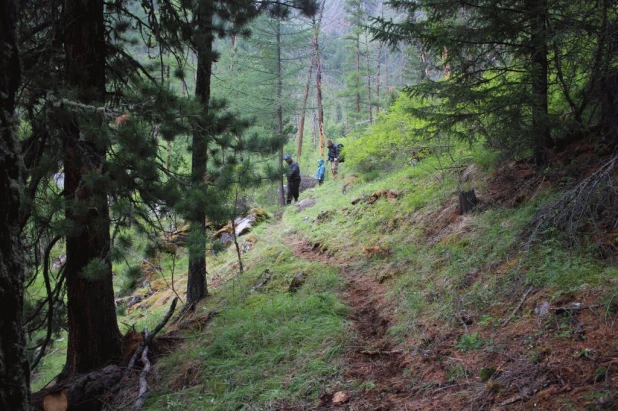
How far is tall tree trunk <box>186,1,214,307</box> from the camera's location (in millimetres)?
3996

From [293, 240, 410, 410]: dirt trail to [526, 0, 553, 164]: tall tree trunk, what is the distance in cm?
310

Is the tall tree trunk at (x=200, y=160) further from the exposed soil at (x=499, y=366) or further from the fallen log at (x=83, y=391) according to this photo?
the exposed soil at (x=499, y=366)

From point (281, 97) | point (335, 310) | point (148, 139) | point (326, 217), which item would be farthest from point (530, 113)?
point (281, 97)

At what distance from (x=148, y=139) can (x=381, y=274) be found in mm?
3986

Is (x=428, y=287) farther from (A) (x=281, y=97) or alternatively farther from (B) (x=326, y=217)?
(A) (x=281, y=97)

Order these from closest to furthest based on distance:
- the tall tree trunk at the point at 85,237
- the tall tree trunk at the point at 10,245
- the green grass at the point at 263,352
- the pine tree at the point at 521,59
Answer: the tall tree trunk at the point at 10,245
the green grass at the point at 263,352
the tall tree trunk at the point at 85,237
the pine tree at the point at 521,59

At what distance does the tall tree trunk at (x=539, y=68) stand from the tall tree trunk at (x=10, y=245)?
215 inches

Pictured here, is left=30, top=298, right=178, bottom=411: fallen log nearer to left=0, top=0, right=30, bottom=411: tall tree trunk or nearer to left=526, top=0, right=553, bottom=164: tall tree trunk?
left=0, top=0, right=30, bottom=411: tall tree trunk

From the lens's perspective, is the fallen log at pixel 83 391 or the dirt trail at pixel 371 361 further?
the fallen log at pixel 83 391

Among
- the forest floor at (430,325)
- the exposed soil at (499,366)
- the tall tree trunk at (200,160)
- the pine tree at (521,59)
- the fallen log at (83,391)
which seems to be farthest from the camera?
the pine tree at (521,59)

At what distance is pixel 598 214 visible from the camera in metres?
4.23

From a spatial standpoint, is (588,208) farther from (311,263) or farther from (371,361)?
(311,263)

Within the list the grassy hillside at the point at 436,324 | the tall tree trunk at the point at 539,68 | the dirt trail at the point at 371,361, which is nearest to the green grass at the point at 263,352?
the grassy hillside at the point at 436,324

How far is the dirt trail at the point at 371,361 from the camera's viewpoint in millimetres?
3369
